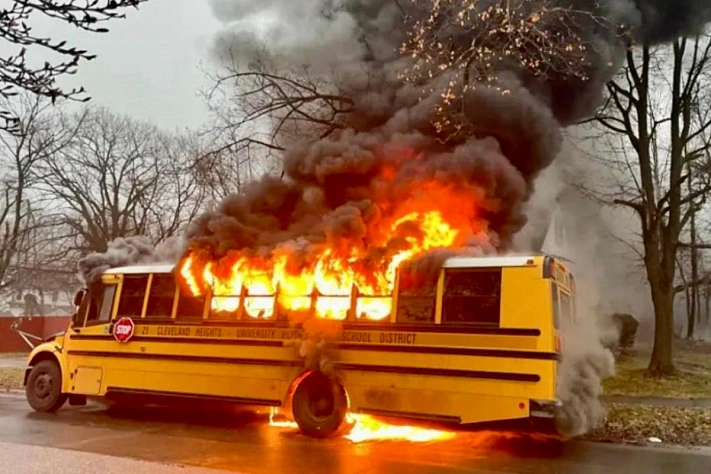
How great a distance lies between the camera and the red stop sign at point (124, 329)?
416 inches

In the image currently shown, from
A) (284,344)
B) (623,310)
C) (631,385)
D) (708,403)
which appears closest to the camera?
(284,344)

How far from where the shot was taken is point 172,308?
34.0ft

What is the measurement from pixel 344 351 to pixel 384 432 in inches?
53.9

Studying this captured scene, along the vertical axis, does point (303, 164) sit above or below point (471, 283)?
above

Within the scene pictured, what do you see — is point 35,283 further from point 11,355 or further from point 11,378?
point 11,378

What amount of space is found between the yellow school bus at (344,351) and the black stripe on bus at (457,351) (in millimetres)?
13

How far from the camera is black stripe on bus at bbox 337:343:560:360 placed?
777 cm

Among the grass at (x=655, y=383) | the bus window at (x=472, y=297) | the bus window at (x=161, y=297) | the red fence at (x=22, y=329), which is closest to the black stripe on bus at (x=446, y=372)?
the bus window at (x=472, y=297)

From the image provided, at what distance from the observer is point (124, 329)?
1062 cm

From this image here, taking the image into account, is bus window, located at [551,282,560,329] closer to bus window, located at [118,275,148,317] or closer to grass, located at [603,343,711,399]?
grass, located at [603,343,711,399]

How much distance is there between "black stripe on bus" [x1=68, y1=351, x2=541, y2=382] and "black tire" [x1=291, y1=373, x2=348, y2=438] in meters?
0.31

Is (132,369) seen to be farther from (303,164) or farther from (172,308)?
(303,164)

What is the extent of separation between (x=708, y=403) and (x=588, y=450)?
4805 mm

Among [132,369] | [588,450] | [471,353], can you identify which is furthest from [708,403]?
[132,369]
